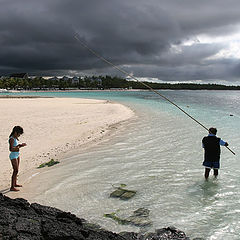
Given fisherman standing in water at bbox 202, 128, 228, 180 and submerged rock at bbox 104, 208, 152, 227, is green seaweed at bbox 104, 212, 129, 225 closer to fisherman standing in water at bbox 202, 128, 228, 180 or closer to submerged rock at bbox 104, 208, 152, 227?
submerged rock at bbox 104, 208, 152, 227

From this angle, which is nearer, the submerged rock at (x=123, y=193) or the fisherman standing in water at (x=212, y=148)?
the submerged rock at (x=123, y=193)

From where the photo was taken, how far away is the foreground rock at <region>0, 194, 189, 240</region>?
3.66 meters

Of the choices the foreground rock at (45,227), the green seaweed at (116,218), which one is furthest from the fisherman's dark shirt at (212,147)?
the green seaweed at (116,218)

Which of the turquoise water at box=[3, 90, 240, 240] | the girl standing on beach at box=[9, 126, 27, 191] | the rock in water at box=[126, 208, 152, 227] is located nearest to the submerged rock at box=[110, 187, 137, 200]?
the turquoise water at box=[3, 90, 240, 240]

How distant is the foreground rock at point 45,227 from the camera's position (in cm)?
366

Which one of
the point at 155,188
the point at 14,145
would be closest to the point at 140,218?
the point at 155,188

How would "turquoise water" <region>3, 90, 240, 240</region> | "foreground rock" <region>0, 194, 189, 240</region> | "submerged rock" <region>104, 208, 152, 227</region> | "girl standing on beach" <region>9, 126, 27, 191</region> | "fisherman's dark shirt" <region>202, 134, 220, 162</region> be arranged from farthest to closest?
1. "fisherman's dark shirt" <region>202, 134, 220, 162</region>
2. "girl standing on beach" <region>9, 126, 27, 191</region>
3. "turquoise water" <region>3, 90, 240, 240</region>
4. "submerged rock" <region>104, 208, 152, 227</region>
5. "foreground rock" <region>0, 194, 189, 240</region>

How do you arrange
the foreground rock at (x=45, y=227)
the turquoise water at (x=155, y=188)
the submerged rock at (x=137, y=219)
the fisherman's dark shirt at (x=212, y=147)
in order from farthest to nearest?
the fisherman's dark shirt at (x=212, y=147), the turquoise water at (x=155, y=188), the submerged rock at (x=137, y=219), the foreground rock at (x=45, y=227)

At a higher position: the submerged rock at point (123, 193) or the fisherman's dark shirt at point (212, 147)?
the fisherman's dark shirt at point (212, 147)

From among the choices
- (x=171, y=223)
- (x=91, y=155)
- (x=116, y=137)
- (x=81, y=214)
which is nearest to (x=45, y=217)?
(x=81, y=214)

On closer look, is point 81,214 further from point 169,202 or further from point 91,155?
point 91,155

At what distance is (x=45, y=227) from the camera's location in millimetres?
3883

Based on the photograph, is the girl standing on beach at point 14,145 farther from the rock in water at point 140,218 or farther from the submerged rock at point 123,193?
the rock in water at point 140,218

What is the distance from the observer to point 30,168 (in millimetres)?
8539
